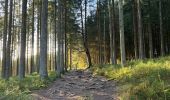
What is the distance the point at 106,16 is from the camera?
3981 cm

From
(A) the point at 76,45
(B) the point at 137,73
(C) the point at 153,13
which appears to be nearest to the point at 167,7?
(C) the point at 153,13

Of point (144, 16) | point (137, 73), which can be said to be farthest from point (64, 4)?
point (137, 73)

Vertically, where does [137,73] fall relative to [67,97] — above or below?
above

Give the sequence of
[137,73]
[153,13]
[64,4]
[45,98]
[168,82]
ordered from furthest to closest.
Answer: [153,13] < [64,4] < [137,73] < [45,98] < [168,82]

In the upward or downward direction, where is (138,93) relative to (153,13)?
downward

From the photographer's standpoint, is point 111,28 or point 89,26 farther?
point 89,26

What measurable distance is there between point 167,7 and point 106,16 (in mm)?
8445

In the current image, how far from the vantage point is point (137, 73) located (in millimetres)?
13297

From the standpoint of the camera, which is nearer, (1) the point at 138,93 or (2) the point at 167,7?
(1) the point at 138,93

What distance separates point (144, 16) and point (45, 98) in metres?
22.5

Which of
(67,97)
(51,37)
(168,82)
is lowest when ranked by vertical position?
(67,97)

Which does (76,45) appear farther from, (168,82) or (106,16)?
(168,82)

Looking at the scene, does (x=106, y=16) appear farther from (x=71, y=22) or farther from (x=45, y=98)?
(x=45, y=98)

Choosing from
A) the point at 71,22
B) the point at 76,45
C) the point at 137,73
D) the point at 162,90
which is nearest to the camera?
the point at 162,90
